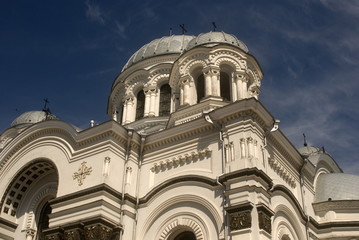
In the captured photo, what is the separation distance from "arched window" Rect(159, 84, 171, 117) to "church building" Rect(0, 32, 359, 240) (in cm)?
165

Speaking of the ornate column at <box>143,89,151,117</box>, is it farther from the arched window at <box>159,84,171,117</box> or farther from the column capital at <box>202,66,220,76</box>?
the column capital at <box>202,66,220,76</box>

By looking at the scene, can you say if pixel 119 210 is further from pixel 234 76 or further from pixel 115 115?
pixel 115 115

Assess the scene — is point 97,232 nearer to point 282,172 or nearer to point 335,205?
point 282,172

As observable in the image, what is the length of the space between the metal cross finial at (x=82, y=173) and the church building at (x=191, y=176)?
1.4 inches

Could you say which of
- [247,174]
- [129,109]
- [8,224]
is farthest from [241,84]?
[8,224]

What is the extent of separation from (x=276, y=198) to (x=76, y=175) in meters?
5.93

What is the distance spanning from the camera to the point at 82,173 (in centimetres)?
1376

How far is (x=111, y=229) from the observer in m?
12.5

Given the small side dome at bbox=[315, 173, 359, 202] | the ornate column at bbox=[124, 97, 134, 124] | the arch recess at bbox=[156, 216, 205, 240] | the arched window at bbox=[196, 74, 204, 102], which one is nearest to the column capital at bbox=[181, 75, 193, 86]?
the arched window at bbox=[196, 74, 204, 102]

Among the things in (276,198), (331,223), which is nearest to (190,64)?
(276,198)

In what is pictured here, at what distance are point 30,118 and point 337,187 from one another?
16200 millimetres

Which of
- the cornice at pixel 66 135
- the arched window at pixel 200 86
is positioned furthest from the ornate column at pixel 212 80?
the cornice at pixel 66 135

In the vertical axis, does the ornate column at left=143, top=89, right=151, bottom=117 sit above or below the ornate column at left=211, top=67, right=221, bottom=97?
above

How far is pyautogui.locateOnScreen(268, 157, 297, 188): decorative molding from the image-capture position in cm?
1352
